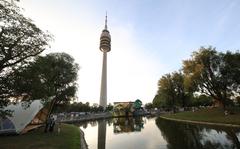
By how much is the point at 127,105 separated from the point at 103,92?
41.3m

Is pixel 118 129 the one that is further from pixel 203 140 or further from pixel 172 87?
pixel 172 87

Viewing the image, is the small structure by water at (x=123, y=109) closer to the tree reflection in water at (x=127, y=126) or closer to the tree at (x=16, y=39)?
the tree reflection in water at (x=127, y=126)

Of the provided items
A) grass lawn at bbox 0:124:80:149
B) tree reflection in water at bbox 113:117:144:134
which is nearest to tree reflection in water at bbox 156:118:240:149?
grass lawn at bbox 0:124:80:149

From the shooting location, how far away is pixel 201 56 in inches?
1548

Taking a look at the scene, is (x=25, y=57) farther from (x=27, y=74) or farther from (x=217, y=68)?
(x=217, y=68)

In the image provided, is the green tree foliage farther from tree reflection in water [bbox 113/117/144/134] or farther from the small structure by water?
tree reflection in water [bbox 113/117/144/134]

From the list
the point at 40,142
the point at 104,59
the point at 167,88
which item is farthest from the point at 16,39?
the point at 104,59

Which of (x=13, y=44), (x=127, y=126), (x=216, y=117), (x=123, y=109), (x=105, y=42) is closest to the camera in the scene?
(x=13, y=44)

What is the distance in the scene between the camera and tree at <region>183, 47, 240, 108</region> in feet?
123

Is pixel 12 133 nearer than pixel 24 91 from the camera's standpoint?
No

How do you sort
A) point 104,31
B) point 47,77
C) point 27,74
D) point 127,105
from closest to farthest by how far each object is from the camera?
point 27,74
point 47,77
point 127,105
point 104,31

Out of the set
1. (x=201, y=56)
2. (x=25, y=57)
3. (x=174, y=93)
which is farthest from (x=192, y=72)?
(x=25, y=57)

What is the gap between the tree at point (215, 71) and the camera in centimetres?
3750

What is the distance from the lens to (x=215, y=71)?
39.1 metres
